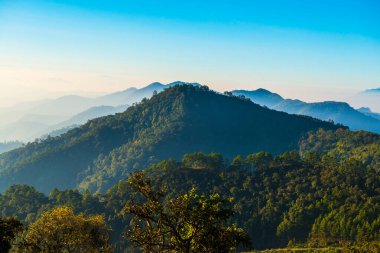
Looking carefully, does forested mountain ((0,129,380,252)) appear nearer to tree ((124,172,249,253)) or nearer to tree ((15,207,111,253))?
tree ((15,207,111,253))

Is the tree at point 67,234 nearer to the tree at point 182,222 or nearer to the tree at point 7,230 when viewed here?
the tree at point 7,230

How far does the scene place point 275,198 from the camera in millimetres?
108188

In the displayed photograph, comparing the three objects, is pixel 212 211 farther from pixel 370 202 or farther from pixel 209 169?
pixel 209 169

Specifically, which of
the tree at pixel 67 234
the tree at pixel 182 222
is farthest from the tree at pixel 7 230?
the tree at pixel 182 222

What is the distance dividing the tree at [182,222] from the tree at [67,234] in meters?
9.72

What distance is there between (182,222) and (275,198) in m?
90.2

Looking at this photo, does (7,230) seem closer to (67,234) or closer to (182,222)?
(67,234)

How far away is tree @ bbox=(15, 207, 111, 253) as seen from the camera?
3064 cm

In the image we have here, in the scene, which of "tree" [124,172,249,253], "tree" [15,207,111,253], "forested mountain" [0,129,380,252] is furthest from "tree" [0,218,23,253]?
"forested mountain" [0,129,380,252]

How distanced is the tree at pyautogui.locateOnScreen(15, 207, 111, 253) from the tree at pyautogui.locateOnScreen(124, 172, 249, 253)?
9.72 metres

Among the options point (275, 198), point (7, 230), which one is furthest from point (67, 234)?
point (275, 198)

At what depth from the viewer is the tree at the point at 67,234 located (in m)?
30.6

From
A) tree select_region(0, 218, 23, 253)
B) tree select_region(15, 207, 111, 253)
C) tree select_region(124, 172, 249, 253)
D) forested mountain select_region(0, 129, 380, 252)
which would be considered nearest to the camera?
tree select_region(124, 172, 249, 253)

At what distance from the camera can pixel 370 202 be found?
93938 mm
